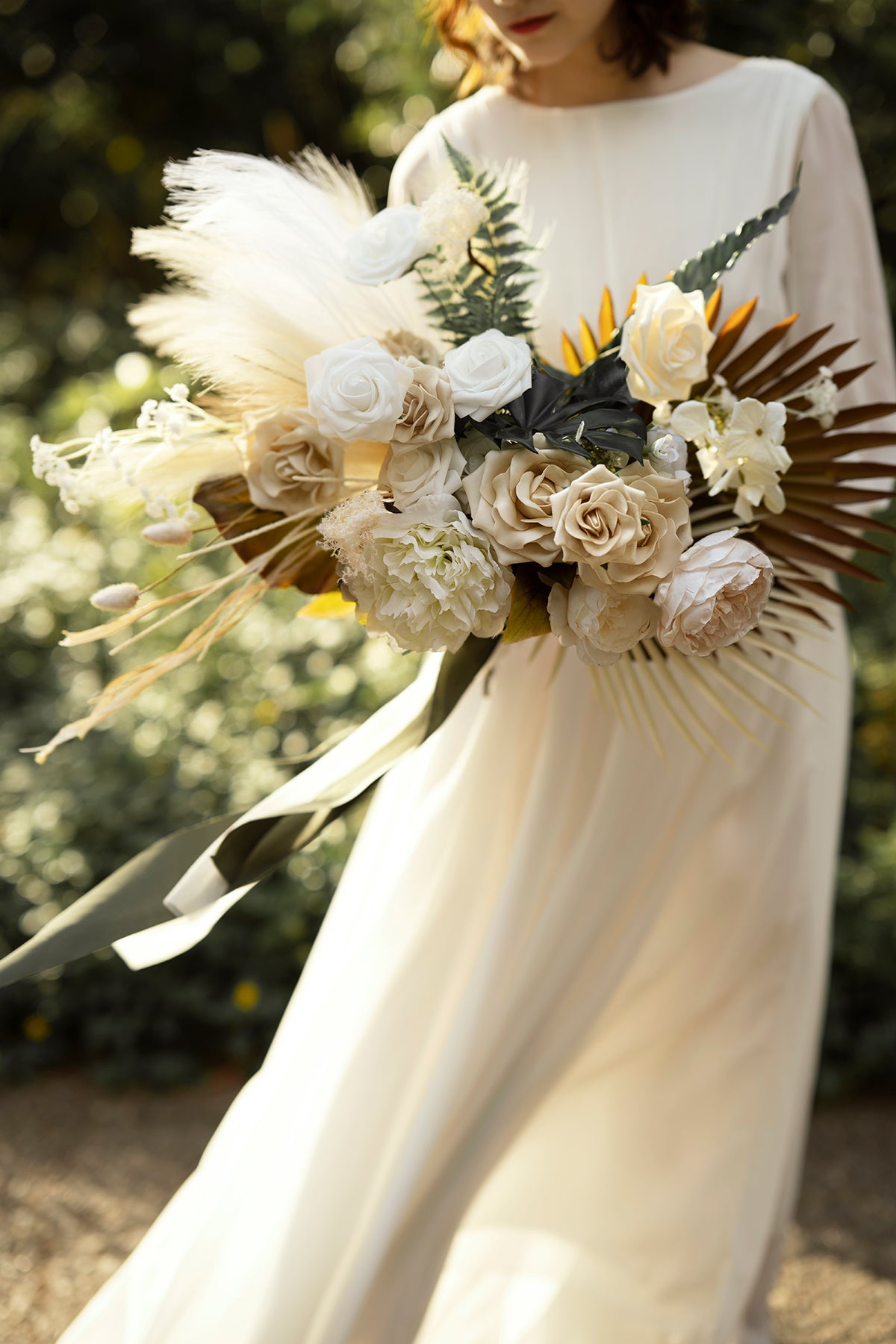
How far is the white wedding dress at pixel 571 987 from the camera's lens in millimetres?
1606

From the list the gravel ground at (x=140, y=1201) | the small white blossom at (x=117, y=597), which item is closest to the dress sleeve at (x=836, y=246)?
the small white blossom at (x=117, y=597)

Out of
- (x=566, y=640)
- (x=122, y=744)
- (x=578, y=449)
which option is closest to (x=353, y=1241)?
(x=566, y=640)

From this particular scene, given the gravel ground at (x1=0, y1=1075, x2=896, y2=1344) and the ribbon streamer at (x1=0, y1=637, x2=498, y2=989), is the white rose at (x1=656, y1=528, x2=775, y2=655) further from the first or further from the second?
the gravel ground at (x1=0, y1=1075, x2=896, y2=1344)

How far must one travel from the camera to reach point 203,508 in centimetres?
134

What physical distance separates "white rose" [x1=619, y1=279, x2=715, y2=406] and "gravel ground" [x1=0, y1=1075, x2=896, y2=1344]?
1.75 m

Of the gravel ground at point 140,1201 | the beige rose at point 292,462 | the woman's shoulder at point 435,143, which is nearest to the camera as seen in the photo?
the beige rose at point 292,462

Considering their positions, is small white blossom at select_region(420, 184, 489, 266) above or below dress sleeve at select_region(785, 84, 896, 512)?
above

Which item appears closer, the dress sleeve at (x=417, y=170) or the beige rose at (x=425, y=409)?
the beige rose at (x=425, y=409)

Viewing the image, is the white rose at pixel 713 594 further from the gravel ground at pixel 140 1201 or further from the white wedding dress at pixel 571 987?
the gravel ground at pixel 140 1201

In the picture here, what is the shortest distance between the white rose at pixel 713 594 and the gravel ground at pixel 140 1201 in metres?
1.57

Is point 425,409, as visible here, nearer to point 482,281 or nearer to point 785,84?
point 482,281

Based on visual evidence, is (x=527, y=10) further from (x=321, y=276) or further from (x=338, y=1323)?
(x=338, y=1323)

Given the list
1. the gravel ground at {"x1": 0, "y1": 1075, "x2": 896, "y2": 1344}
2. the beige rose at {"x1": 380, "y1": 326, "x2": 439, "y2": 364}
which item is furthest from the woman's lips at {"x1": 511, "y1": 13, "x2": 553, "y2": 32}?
the gravel ground at {"x1": 0, "y1": 1075, "x2": 896, "y2": 1344}

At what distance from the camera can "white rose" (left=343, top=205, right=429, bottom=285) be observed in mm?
1274
